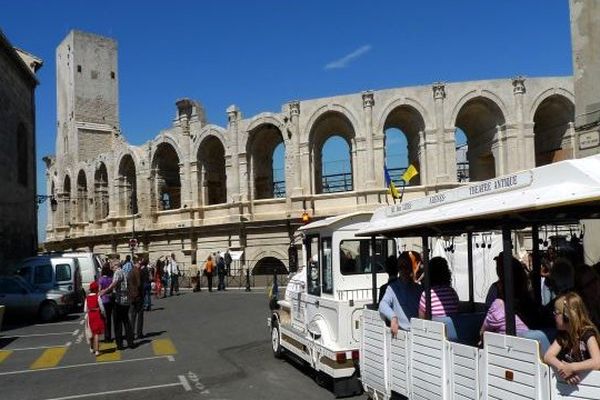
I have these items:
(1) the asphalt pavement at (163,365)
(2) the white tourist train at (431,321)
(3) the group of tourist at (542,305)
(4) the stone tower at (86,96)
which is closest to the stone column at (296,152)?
(1) the asphalt pavement at (163,365)

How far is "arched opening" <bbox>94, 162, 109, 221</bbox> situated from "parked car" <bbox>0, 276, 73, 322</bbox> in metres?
26.5

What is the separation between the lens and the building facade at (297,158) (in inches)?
1345

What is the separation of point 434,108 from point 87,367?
85.7 feet

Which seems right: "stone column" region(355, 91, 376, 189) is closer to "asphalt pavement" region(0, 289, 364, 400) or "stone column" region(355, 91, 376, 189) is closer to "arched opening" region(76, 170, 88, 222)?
"asphalt pavement" region(0, 289, 364, 400)

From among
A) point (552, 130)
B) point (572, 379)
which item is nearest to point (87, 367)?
point (572, 379)

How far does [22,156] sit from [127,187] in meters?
11.4

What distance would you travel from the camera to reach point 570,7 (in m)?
16.4

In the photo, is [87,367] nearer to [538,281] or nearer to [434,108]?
[538,281]

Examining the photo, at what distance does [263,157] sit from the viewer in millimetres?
40188

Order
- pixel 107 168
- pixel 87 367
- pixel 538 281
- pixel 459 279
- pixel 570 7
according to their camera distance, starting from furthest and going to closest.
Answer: pixel 107 168, pixel 570 7, pixel 459 279, pixel 87 367, pixel 538 281

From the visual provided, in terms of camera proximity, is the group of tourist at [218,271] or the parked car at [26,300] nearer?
the parked car at [26,300]

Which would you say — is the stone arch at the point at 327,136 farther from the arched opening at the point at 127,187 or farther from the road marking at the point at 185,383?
the road marking at the point at 185,383

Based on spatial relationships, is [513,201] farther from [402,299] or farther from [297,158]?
[297,158]

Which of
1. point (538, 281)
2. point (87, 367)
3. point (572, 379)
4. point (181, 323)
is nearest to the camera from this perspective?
point (572, 379)
